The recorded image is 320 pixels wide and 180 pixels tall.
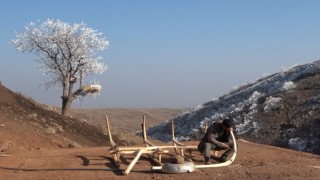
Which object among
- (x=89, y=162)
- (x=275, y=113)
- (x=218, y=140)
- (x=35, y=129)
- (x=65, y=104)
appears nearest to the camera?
(x=218, y=140)

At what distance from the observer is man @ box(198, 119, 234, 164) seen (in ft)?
38.1

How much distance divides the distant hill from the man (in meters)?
10.5

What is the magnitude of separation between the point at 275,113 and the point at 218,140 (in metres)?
15.5

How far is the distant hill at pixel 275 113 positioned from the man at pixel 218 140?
1054 cm

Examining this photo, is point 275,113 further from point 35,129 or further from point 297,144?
point 35,129

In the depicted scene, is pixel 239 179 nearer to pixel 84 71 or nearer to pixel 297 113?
pixel 297 113

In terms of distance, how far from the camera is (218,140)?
39.1 ft

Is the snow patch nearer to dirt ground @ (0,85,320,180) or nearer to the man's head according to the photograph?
dirt ground @ (0,85,320,180)

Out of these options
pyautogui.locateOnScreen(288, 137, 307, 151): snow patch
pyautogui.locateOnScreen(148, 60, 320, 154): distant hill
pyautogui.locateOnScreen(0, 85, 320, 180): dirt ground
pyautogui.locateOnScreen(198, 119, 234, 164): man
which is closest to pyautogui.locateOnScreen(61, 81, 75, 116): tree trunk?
pyautogui.locateOnScreen(148, 60, 320, 154): distant hill

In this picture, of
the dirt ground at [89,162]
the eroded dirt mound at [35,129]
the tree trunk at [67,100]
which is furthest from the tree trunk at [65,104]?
the dirt ground at [89,162]

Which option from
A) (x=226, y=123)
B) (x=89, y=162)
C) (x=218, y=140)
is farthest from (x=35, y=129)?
(x=226, y=123)

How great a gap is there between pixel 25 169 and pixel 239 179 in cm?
474

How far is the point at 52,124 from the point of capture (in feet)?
70.1

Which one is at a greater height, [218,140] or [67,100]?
[67,100]
